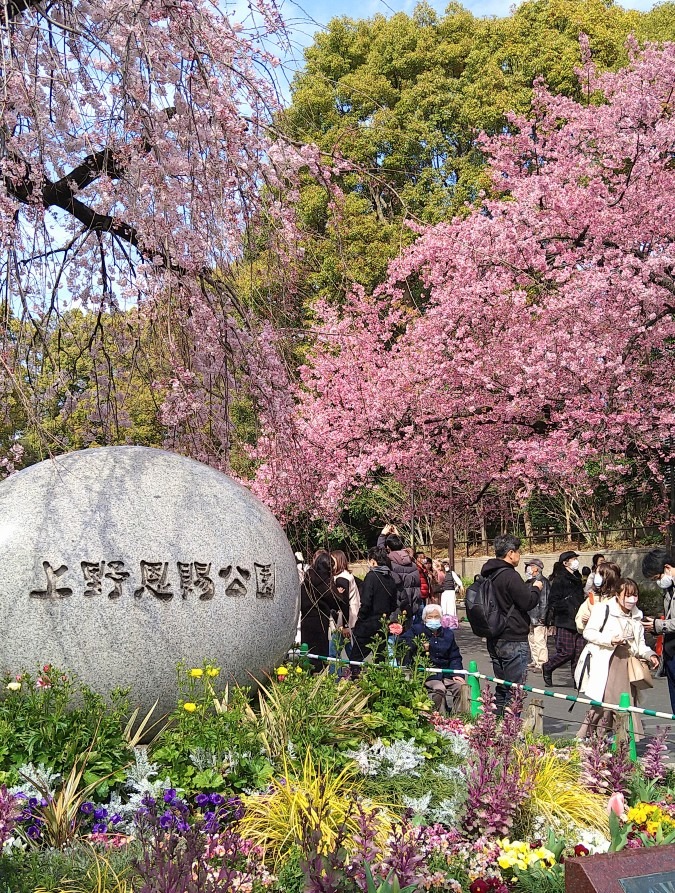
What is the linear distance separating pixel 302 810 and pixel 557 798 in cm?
164

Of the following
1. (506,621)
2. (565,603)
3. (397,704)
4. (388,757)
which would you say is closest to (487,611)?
(506,621)

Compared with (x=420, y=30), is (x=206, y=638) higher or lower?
lower

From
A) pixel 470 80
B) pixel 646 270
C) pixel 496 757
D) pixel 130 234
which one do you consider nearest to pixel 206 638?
pixel 496 757

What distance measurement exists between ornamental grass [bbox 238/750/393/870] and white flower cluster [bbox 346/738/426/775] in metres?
0.14

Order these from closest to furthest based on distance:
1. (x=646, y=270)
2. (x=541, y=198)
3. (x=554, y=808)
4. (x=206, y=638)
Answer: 1. (x=554, y=808)
2. (x=206, y=638)
3. (x=646, y=270)
4. (x=541, y=198)

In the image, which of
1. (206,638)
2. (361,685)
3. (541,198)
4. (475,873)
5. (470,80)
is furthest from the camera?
(470,80)

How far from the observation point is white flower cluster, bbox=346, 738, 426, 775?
5.17 metres

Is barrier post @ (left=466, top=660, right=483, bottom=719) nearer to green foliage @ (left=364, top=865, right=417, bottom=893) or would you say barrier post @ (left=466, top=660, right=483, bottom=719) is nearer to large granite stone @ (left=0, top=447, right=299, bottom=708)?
large granite stone @ (left=0, top=447, right=299, bottom=708)

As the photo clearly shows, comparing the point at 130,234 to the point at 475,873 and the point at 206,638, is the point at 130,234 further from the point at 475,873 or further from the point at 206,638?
the point at 475,873

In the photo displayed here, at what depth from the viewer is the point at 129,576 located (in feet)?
17.6

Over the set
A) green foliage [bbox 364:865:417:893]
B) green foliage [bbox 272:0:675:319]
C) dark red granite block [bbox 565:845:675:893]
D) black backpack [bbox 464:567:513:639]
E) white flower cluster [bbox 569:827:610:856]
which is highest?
green foliage [bbox 272:0:675:319]

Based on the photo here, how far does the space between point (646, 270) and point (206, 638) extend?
922 centimetres

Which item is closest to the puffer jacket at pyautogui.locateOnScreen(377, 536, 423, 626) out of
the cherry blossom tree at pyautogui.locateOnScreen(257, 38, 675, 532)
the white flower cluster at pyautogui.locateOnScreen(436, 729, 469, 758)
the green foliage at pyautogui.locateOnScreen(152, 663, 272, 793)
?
the cherry blossom tree at pyautogui.locateOnScreen(257, 38, 675, 532)

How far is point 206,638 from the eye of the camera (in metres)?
5.52
